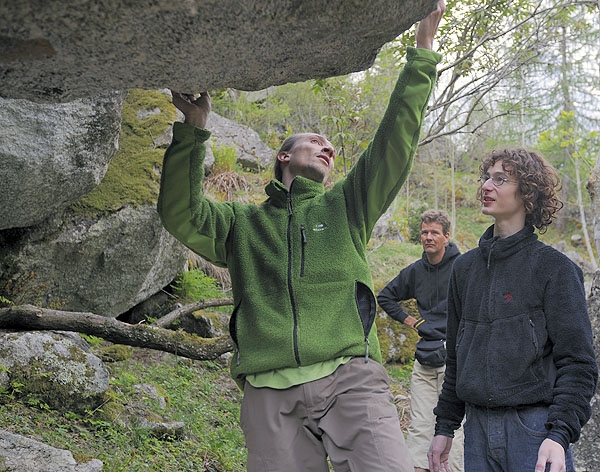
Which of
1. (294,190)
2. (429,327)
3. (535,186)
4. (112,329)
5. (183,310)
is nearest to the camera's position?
(535,186)

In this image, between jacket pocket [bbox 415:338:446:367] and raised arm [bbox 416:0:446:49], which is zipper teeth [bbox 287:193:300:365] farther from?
jacket pocket [bbox 415:338:446:367]

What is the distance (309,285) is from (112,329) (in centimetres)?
251

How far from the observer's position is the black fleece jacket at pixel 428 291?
588cm

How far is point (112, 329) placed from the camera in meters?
4.98

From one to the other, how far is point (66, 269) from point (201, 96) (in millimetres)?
3695

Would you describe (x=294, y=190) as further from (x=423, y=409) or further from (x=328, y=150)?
(x=423, y=409)

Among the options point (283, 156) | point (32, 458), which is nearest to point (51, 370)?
point (32, 458)

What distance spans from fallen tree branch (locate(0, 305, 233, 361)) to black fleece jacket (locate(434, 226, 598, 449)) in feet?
7.82

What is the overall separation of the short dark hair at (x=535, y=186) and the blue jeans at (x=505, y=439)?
34.2 inches

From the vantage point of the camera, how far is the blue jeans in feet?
8.62

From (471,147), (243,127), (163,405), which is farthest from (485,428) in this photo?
(471,147)

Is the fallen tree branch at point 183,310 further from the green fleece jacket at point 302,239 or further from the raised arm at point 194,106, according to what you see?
the raised arm at point 194,106

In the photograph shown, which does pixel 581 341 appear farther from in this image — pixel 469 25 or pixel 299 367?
pixel 469 25

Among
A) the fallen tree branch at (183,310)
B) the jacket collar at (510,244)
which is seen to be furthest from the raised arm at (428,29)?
the fallen tree branch at (183,310)
